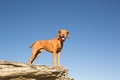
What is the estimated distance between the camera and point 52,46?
725 inches

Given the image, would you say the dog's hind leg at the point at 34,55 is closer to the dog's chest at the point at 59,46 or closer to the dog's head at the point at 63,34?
the dog's chest at the point at 59,46

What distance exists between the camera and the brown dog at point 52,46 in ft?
59.0

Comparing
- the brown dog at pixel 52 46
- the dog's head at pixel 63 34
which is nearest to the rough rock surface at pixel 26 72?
the brown dog at pixel 52 46

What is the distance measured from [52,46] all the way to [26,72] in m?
2.49

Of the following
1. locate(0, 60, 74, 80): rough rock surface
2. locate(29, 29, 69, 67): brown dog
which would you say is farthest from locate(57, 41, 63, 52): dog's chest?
locate(0, 60, 74, 80): rough rock surface

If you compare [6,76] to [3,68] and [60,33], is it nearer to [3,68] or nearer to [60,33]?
[3,68]

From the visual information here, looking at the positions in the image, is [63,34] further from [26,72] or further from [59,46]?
[26,72]

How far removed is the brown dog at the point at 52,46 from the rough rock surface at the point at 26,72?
2.20ft

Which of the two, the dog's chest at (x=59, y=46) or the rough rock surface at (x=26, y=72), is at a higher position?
the dog's chest at (x=59, y=46)

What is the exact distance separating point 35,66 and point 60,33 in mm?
2673

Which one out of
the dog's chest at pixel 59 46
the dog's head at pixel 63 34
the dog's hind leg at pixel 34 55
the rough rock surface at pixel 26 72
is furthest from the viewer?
the dog's hind leg at pixel 34 55

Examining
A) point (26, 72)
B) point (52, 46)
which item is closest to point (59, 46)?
point (52, 46)

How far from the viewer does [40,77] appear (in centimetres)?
1817

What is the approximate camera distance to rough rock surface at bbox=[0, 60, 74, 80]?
17.0 m
